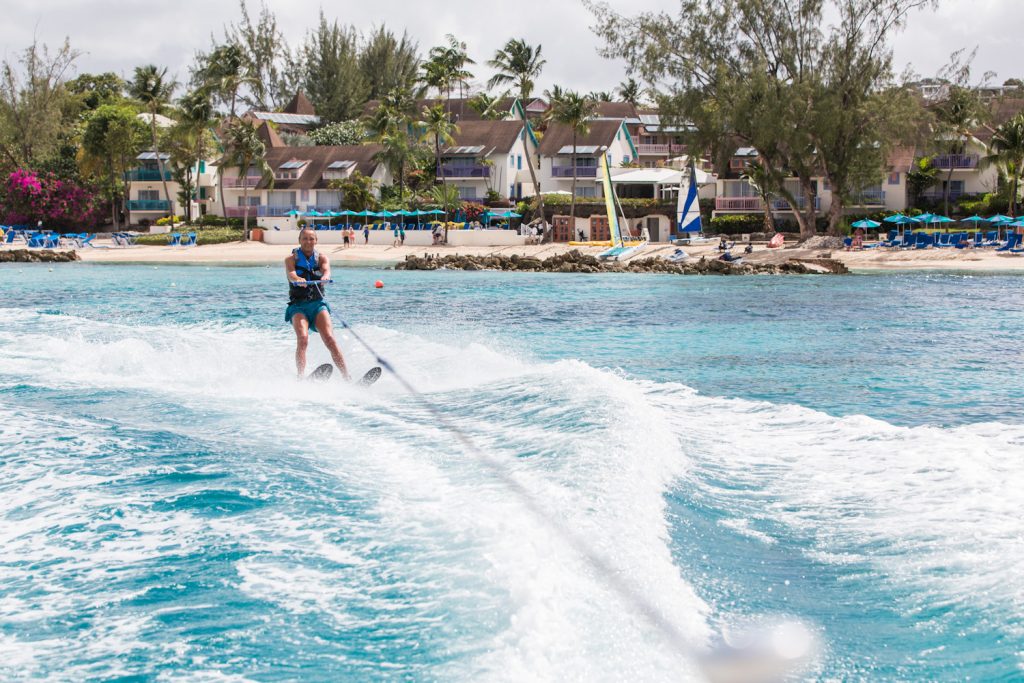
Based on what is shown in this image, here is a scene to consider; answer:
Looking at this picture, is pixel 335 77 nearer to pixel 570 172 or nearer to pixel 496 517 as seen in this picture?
pixel 570 172

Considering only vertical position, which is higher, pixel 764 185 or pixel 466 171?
pixel 466 171

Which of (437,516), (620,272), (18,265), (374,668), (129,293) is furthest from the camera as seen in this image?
(18,265)

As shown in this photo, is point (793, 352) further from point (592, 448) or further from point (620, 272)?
point (620, 272)

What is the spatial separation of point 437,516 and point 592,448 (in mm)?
2115

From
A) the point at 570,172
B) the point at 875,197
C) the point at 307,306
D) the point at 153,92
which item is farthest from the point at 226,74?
the point at 307,306

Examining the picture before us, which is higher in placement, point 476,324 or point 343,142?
point 343,142

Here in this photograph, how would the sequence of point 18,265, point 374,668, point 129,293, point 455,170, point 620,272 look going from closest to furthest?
point 374,668
point 129,293
point 620,272
point 18,265
point 455,170

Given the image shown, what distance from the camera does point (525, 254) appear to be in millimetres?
55188

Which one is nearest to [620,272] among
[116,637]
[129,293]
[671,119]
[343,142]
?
[671,119]

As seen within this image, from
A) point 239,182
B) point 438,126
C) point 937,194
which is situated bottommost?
point 937,194

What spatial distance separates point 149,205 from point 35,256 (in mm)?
26740

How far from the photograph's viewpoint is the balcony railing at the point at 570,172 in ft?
255

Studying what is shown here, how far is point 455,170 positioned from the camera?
78375mm

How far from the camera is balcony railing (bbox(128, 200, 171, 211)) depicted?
3162 inches
